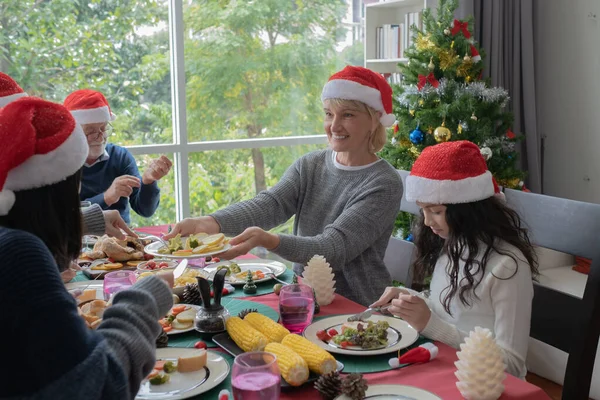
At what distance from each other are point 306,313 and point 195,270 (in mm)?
590

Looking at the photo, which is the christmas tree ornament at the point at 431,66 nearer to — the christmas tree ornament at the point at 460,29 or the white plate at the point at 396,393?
the christmas tree ornament at the point at 460,29

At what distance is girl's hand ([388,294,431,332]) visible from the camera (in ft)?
4.94

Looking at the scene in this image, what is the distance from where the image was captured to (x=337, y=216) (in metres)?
2.36

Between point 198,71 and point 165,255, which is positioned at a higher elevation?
point 198,71

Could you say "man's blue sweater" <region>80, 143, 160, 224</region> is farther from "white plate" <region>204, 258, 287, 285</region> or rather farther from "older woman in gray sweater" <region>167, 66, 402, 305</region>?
"white plate" <region>204, 258, 287, 285</region>

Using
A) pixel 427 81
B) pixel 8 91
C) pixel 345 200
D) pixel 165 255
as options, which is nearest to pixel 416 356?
pixel 165 255

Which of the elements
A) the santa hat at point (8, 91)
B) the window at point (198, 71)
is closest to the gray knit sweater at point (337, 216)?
the santa hat at point (8, 91)

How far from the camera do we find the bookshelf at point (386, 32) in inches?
185

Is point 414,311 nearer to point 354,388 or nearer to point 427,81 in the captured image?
point 354,388

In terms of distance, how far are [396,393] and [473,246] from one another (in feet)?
2.13

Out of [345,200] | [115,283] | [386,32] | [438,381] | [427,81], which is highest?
[386,32]

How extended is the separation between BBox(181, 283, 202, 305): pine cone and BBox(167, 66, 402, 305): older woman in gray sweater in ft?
1.11

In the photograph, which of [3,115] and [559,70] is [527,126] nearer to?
[559,70]

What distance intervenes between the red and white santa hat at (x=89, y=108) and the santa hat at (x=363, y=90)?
111 cm
